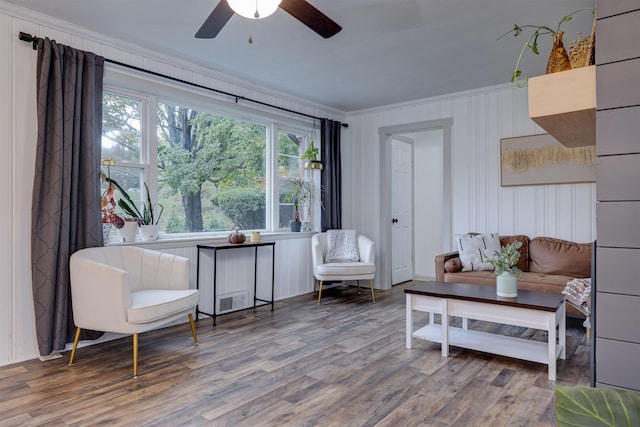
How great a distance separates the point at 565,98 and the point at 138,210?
350 centimetres

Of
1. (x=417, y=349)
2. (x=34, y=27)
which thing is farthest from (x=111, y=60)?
(x=417, y=349)

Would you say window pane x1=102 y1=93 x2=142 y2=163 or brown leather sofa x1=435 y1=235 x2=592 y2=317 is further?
brown leather sofa x1=435 y1=235 x2=592 y2=317

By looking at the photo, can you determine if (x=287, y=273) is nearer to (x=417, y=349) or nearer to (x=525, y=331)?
(x=417, y=349)

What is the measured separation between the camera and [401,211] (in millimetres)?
5949

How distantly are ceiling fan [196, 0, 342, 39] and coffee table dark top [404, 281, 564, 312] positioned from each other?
1981mm

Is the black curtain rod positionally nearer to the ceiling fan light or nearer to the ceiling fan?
the ceiling fan

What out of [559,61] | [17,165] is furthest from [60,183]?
[559,61]

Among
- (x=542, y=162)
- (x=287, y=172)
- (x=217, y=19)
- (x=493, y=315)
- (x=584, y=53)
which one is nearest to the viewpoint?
(x=584, y=53)

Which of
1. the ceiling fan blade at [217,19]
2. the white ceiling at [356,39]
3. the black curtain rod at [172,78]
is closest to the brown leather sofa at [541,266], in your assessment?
the white ceiling at [356,39]

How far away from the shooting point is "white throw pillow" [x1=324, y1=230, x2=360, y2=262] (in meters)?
5.05

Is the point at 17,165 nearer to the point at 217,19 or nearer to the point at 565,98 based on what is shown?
the point at 217,19

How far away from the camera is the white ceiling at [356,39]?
2.79 metres

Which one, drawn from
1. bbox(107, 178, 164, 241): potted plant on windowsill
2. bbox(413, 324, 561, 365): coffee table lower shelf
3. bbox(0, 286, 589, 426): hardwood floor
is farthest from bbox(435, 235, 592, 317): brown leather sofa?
bbox(107, 178, 164, 241): potted plant on windowsill

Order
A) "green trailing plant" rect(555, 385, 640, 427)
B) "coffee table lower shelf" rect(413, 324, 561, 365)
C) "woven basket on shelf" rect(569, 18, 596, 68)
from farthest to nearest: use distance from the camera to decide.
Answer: "coffee table lower shelf" rect(413, 324, 561, 365) → "woven basket on shelf" rect(569, 18, 596, 68) → "green trailing plant" rect(555, 385, 640, 427)
